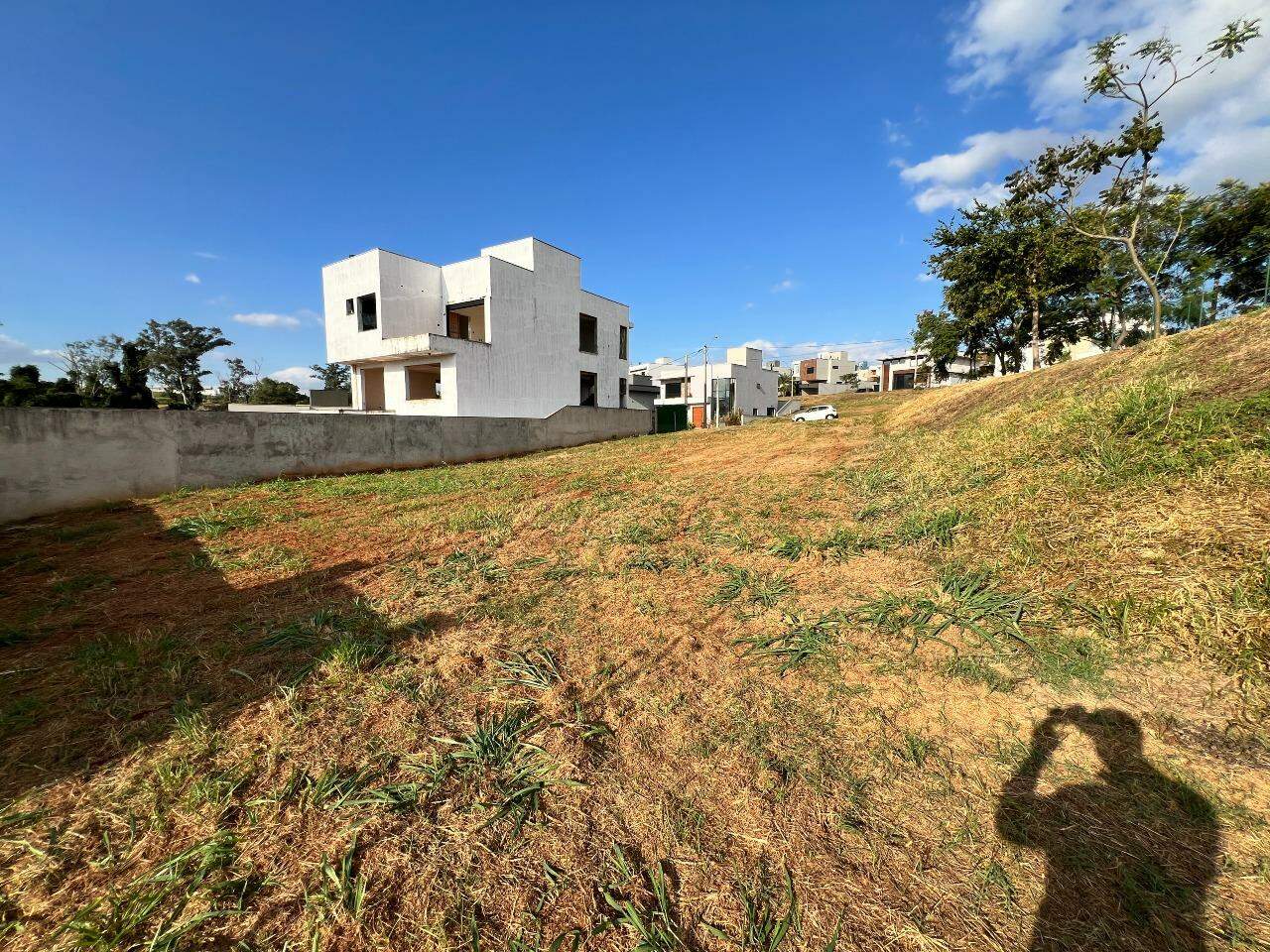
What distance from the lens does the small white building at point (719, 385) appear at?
38156 millimetres

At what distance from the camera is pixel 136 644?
322cm

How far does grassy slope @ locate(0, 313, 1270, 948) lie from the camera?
1657 millimetres

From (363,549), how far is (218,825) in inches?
145

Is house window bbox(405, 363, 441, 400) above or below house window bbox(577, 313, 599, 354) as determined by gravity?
below

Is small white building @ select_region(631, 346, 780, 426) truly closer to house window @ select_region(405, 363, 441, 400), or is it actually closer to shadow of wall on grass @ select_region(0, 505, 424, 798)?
house window @ select_region(405, 363, 441, 400)

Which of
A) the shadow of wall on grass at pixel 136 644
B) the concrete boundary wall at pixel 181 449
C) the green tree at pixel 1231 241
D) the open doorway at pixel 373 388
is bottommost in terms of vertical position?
the shadow of wall on grass at pixel 136 644

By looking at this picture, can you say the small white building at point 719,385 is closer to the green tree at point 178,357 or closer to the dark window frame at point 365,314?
the dark window frame at point 365,314

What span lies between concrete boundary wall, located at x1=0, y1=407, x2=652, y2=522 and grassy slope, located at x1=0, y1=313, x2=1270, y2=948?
3.74 metres

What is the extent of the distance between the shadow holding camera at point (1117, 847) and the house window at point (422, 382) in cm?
2199

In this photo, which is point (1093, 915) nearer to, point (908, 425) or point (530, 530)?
point (530, 530)

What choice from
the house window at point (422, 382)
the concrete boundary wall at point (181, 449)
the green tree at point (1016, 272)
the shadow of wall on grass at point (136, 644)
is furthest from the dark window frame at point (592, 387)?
the shadow of wall on grass at point (136, 644)

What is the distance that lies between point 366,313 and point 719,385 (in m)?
26.8

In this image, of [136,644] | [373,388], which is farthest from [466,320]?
[136,644]

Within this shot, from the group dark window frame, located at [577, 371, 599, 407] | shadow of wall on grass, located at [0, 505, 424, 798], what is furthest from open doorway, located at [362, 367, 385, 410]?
shadow of wall on grass, located at [0, 505, 424, 798]
